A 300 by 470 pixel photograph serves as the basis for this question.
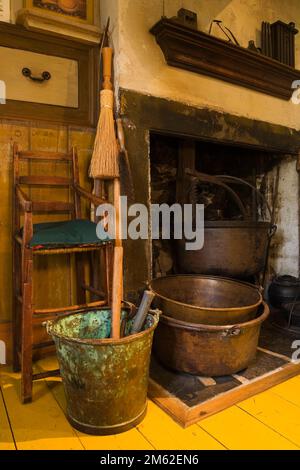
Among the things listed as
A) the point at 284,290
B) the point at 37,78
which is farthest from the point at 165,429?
the point at 37,78

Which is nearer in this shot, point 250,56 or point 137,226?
point 137,226

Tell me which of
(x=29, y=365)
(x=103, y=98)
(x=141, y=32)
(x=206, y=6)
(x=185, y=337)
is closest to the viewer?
(x=29, y=365)

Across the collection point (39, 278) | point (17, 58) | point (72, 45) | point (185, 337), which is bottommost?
point (185, 337)

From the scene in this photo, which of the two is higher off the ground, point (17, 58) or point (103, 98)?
point (17, 58)

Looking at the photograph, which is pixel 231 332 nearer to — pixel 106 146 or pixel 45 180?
pixel 106 146

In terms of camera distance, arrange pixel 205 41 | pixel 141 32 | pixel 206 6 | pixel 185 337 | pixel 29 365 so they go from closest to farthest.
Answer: pixel 29 365 < pixel 185 337 < pixel 141 32 < pixel 205 41 < pixel 206 6

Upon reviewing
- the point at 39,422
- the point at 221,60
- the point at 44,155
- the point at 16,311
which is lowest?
the point at 39,422

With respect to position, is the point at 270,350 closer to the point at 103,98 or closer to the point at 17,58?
the point at 103,98

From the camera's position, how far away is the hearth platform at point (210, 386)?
122 cm

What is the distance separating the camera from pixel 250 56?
201 cm

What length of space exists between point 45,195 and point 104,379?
977 mm

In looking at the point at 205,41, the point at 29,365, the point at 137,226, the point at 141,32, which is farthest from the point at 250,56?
the point at 29,365

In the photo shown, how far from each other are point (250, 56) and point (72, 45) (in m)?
1.05

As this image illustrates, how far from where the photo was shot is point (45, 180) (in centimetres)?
165
